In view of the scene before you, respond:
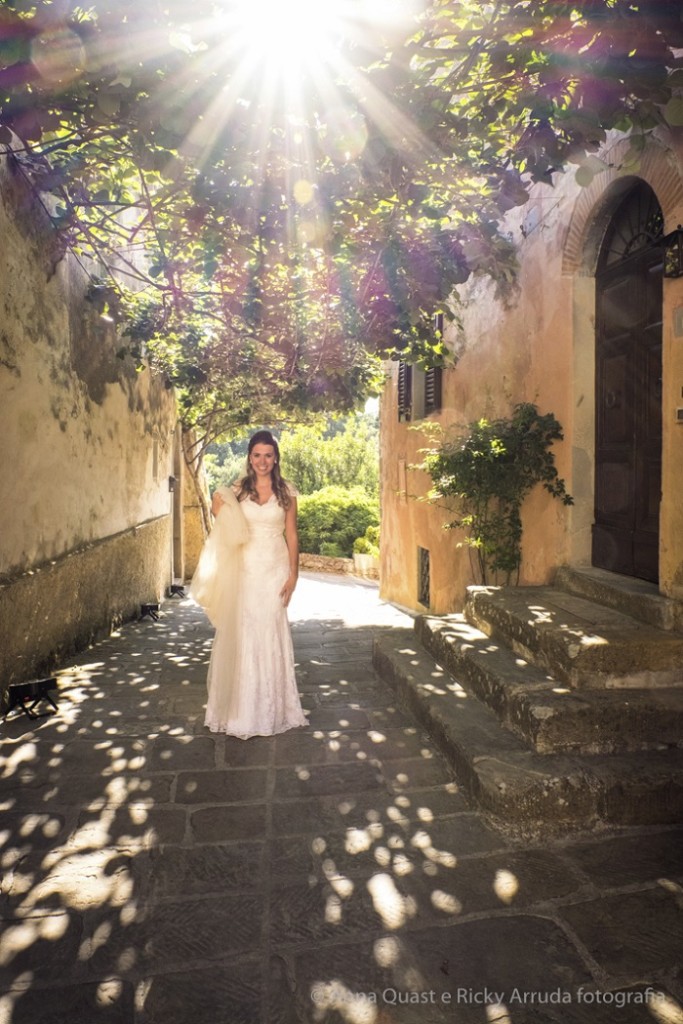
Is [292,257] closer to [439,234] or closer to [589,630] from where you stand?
[439,234]

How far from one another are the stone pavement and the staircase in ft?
0.50

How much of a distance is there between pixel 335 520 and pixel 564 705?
1725cm

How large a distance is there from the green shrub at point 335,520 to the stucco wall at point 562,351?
12011 millimetres

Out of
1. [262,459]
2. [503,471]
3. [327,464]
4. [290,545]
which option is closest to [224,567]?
[290,545]

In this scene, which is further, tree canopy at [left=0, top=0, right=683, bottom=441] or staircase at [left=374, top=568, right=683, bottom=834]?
tree canopy at [left=0, top=0, right=683, bottom=441]

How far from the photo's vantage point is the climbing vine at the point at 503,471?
546 centimetres

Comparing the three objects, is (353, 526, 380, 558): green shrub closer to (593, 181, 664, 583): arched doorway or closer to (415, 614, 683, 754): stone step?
(593, 181, 664, 583): arched doorway

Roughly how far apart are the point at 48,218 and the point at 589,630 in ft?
17.4

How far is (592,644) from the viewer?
11.6 ft

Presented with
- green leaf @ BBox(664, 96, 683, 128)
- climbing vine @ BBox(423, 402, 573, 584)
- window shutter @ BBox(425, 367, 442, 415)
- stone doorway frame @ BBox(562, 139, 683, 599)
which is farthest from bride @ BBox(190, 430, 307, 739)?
window shutter @ BBox(425, 367, 442, 415)

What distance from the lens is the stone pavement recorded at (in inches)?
77.9

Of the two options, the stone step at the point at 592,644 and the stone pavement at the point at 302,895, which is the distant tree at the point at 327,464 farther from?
the stone pavement at the point at 302,895

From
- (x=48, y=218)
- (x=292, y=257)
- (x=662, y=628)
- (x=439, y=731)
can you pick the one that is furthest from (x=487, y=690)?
(x=48, y=218)

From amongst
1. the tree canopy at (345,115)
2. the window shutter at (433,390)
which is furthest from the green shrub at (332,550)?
the tree canopy at (345,115)
